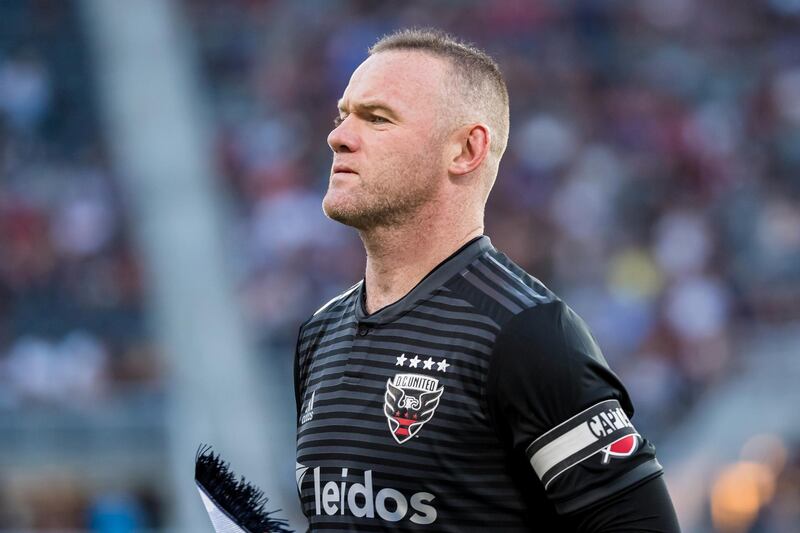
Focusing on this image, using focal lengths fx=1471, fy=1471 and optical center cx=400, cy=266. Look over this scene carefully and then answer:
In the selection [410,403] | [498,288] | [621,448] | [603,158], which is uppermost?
[603,158]

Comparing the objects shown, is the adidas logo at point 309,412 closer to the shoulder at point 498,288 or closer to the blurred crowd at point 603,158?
the shoulder at point 498,288

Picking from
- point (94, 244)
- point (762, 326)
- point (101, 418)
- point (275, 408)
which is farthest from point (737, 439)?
point (94, 244)

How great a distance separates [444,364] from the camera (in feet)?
8.85

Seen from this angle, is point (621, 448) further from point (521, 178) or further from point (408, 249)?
point (521, 178)

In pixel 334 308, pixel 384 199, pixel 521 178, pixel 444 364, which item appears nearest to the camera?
pixel 444 364

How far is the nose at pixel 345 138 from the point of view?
9.46 ft

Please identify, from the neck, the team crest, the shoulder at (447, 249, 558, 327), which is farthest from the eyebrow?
the team crest

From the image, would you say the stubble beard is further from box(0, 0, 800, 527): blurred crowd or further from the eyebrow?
box(0, 0, 800, 527): blurred crowd

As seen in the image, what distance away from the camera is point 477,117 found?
2945 mm

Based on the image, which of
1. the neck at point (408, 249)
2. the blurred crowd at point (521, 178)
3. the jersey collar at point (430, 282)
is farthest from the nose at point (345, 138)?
the blurred crowd at point (521, 178)

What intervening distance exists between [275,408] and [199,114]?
4945 millimetres

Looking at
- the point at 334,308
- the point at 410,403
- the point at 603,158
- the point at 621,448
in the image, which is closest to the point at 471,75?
the point at 334,308

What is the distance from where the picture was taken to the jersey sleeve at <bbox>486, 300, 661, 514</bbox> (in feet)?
8.36

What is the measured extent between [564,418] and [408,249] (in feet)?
1.80
